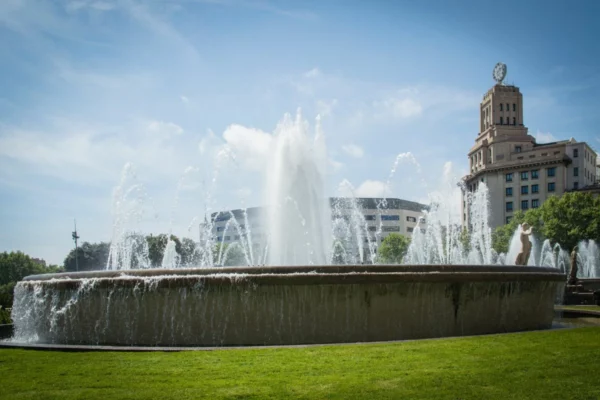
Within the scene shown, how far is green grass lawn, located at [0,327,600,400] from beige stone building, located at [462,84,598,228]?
7095cm

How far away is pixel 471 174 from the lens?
87.2m

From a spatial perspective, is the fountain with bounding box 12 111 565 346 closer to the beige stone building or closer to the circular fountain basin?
the circular fountain basin

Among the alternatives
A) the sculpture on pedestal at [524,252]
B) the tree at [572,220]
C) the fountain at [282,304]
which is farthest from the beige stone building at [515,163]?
the fountain at [282,304]

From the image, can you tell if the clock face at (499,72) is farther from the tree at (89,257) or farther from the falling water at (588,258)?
the tree at (89,257)

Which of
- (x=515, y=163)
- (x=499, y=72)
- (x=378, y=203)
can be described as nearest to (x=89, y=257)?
(x=378, y=203)

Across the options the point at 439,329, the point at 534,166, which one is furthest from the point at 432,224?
the point at 439,329

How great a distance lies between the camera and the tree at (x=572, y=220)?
54.4m

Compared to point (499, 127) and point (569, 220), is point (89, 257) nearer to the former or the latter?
point (569, 220)

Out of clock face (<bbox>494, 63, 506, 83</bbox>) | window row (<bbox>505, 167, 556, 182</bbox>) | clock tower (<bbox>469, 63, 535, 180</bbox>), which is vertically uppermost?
clock face (<bbox>494, 63, 506, 83</bbox>)

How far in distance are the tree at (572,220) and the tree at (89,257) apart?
178 feet

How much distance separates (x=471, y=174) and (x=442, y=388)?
85006 mm

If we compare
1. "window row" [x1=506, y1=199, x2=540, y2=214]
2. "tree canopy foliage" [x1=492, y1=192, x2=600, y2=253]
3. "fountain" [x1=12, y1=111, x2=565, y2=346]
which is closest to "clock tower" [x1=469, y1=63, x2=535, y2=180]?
"window row" [x1=506, y1=199, x2=540, y2=214]

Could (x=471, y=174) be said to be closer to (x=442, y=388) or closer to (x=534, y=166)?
(x=534, y=166)

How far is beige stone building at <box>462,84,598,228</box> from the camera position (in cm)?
7350
